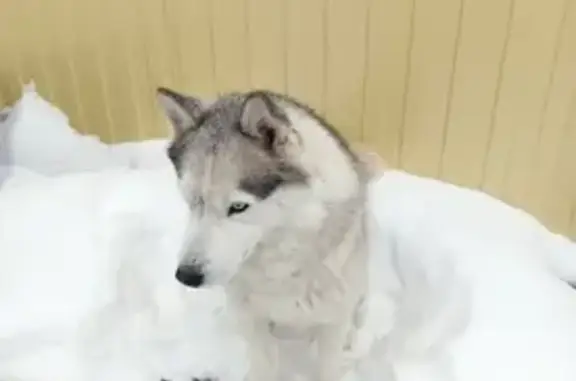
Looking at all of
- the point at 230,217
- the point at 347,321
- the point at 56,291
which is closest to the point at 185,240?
the point at 230,217

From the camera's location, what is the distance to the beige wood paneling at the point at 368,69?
160 centimetres

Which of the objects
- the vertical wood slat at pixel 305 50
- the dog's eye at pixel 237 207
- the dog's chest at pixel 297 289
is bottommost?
the dog's chest at pixel 297 289

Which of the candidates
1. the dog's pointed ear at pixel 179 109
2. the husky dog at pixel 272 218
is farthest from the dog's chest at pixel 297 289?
the dog's pointed ear at pixel 179 109

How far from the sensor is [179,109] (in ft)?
4.35

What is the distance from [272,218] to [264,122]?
0.15 meters

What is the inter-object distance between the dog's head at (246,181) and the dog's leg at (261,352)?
220 millimetres

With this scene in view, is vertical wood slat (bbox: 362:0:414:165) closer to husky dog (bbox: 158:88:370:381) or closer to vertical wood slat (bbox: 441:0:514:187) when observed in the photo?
vertical wood slat (bbox: 441:0:514:187)

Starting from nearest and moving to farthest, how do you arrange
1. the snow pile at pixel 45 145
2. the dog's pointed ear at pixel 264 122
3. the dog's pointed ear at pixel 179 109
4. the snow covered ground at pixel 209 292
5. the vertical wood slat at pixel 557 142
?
the dog's pointed ear at pixel 264 122 → the dog's pointed ear at pixel 179 109 → the snow covered ground at pixel 209 292 → the vertical wood slat at pixel 557 142 → the snow pile at pixel 45 145

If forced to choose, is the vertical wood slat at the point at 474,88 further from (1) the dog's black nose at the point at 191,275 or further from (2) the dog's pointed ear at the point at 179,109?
(1) the dog's black nose at the point at 191,275

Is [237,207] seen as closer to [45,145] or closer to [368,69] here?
[368,69]

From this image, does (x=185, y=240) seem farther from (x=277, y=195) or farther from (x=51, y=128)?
(x=51, y=128)

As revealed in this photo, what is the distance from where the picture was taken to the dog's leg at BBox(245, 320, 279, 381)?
146 cm

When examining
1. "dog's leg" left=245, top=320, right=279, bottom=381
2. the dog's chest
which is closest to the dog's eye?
the dog's chest

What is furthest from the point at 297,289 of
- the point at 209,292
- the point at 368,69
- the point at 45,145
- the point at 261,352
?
the point at 45,145
